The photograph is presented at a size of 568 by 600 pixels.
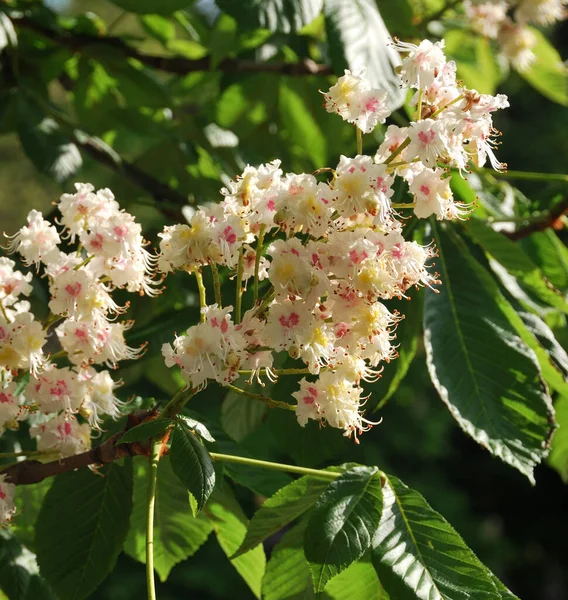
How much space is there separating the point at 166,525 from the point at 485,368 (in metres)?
0.50

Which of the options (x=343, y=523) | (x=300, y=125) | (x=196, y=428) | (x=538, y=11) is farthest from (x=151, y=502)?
(x=538, y=11)

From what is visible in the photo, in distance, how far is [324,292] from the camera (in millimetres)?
816

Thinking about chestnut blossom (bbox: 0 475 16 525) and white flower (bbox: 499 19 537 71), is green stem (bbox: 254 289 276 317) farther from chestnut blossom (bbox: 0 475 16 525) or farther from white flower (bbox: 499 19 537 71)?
white flower (bbox: 499 19 537 71)

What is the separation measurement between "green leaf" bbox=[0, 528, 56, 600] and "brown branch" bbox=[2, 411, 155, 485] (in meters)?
0.25

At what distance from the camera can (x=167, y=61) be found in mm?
1936

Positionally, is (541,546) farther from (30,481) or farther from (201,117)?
(30,481)

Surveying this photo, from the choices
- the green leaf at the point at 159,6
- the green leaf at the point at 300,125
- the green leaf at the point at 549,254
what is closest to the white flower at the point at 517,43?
the green leaf at the point at 300,125

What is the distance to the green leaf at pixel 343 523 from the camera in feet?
2.87

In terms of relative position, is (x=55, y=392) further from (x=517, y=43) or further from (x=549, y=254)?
(x=517, y=43)

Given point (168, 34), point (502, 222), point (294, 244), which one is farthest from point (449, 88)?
point (168, 34)

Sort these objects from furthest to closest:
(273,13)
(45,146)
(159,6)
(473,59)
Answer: (473,59) → (45,146) → (159,6) → (273,13)

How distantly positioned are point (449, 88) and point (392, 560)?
47 centimetres

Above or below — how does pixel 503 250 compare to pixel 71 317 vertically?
below

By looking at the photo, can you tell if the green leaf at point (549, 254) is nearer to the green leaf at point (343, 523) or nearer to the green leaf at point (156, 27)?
the green leaf at point (343, 523)
